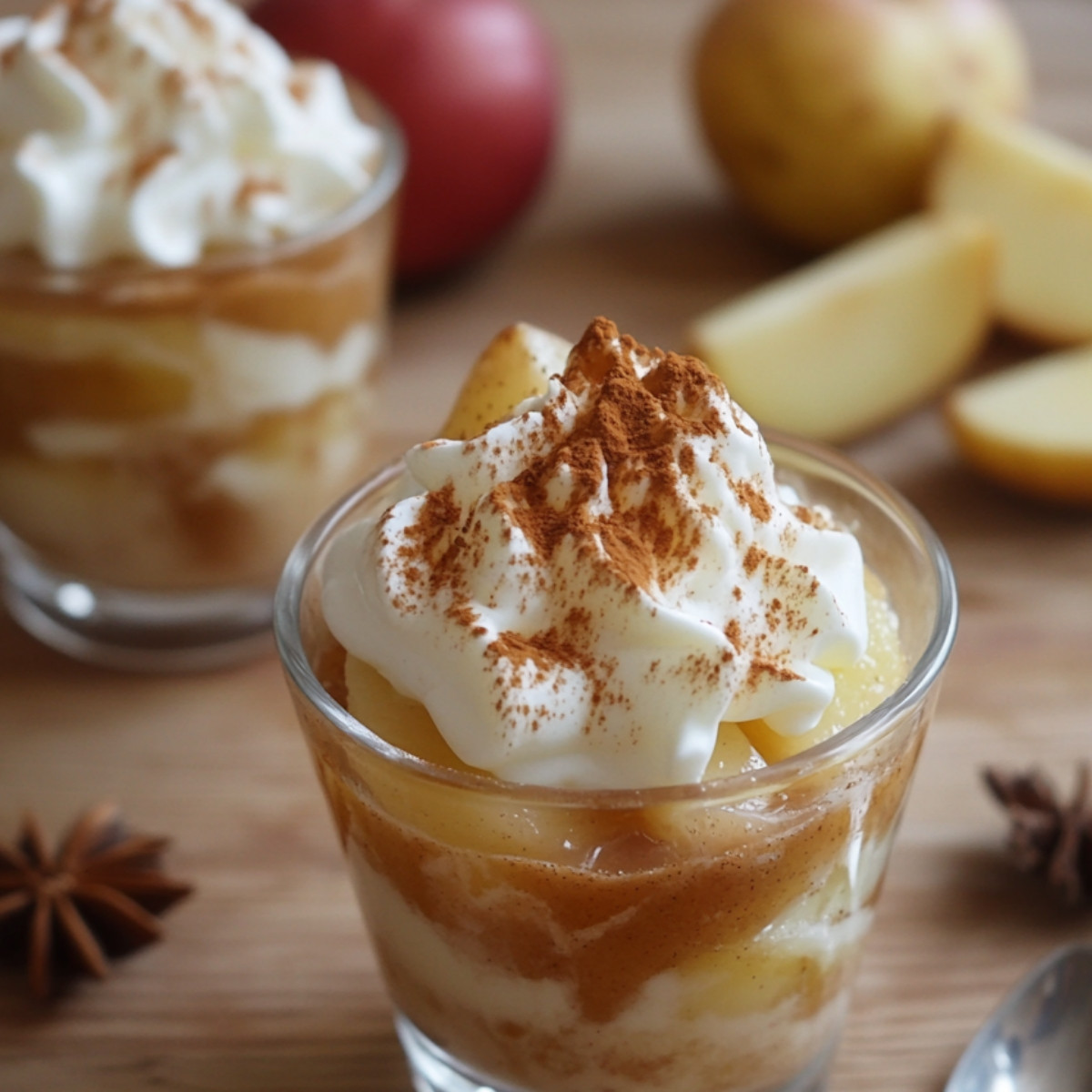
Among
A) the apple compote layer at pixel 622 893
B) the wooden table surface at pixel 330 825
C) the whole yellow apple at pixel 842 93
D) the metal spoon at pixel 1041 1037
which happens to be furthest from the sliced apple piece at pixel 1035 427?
the apple compote layer at pixel 622 893

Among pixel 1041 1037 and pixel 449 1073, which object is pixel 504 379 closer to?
pixel 449 1073

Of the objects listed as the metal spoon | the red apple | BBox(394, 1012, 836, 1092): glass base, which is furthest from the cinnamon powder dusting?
the red apple

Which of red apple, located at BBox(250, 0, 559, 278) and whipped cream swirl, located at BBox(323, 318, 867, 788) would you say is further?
red apple, located at BBox(250, 0, 559, 278)

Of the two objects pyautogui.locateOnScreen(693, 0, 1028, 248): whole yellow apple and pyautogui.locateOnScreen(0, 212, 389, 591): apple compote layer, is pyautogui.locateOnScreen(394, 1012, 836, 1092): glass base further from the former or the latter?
pyautogui.locateOnScreen(693, 0, 1028, 248): whole yellow apple

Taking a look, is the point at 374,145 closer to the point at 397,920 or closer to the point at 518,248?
the point at 518,248

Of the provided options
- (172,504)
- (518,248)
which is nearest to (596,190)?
(518,248)

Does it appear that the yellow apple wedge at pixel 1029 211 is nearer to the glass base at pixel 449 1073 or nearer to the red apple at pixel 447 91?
the red apple at pixel 447 91
